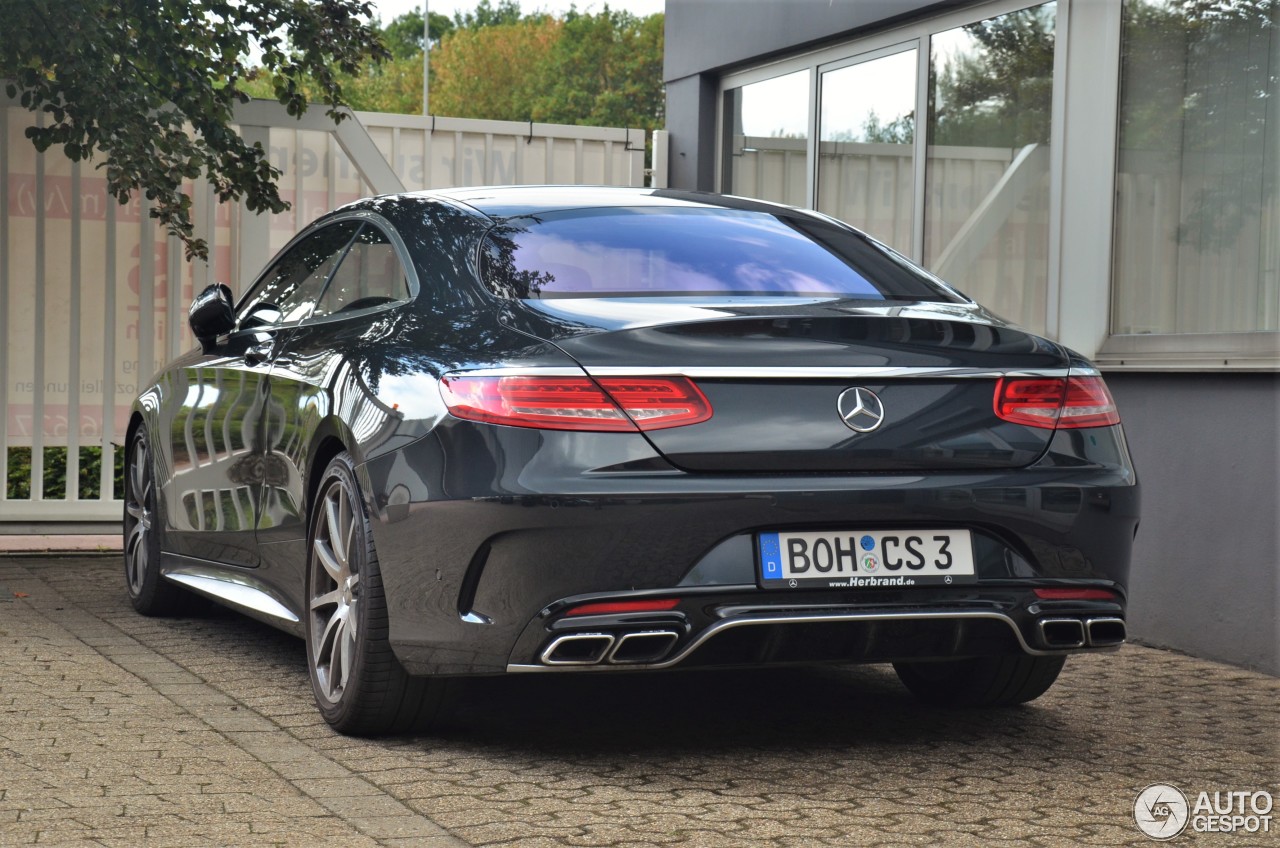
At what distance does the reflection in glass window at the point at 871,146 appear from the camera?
9.30 meters

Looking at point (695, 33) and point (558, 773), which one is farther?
point (695, 33)

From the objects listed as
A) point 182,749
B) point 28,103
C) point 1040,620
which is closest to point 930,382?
point 1040,620

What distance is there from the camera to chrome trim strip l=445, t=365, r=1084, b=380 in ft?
13.1

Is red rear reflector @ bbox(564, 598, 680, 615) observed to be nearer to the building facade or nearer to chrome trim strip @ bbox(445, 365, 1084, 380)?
chrome trim strip @ bbox(445, 365, 1084, 380)

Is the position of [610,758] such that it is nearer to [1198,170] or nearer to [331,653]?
[331,653]

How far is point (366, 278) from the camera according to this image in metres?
5.15

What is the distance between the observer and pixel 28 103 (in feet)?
29.0

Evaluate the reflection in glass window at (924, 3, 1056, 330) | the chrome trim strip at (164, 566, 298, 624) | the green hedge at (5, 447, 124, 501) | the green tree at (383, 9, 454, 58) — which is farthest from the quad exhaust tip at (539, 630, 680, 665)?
the green tree at (383, 9, 454, 58)

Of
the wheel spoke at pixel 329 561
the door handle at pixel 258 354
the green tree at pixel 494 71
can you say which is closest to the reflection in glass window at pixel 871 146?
the door handle at pixel 258 354

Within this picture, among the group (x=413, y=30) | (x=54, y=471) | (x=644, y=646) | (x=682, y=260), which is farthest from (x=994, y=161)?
(x=413, y=30)

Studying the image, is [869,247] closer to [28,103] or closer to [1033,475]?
[1033,475]

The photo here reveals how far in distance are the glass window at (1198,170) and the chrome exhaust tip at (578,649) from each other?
3572 mm

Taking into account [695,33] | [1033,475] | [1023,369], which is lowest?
[1033,475]

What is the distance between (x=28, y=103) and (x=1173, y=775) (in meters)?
6.86
